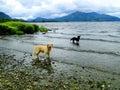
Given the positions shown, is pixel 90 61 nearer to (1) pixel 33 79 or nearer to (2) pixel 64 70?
(2) pixel 64 70

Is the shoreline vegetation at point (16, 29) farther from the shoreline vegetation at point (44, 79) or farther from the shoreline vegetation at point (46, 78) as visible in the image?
the shoreline vegetation at point (44, 79)

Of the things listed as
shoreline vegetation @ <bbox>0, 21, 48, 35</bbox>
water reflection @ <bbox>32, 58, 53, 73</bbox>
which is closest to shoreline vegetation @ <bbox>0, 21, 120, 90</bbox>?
water reflection @ <bbox>32, 58, 53, 73</bbox>

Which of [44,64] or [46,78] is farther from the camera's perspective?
[44,64]

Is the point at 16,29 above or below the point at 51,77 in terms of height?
below

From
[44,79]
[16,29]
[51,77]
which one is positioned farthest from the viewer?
[16,29]

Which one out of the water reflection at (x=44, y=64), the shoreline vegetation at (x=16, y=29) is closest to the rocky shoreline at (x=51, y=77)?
the water reflection at (x=44, y=64)

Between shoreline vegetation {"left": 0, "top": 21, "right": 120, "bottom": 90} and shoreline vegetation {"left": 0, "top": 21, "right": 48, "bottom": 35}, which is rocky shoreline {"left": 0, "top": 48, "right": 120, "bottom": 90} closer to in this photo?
shoreline vegetation {"left": 0, "top": 21, "right": 120, "bottom": 90}

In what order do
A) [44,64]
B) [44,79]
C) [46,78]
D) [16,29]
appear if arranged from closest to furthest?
[44,79] < [46,78] < [44,64] < [16,29]

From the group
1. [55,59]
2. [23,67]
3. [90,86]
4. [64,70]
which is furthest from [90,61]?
[90,86]

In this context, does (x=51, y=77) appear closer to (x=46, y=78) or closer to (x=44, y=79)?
(x=46, y=78)

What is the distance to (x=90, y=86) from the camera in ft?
48.0

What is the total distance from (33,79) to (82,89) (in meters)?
3.71

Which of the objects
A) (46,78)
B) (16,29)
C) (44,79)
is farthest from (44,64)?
(16,29)

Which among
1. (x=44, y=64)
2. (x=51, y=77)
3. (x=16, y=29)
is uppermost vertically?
(x=51, y=77)
